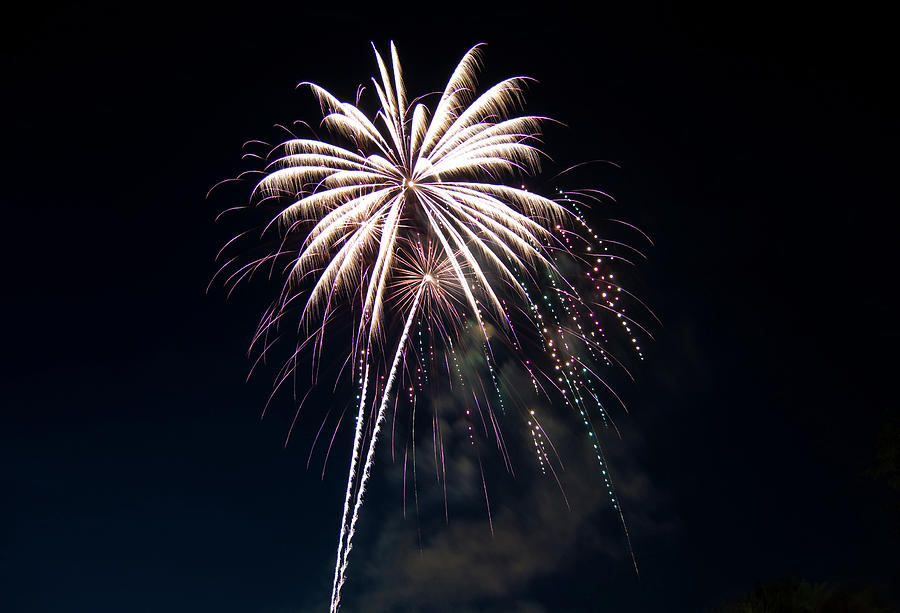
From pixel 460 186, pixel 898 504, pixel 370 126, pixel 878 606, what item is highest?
pixel 370 126

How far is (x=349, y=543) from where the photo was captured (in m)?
19.0

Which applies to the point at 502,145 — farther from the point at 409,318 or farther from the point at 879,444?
the point at 879,444

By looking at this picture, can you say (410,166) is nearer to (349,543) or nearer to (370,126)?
(370,126)

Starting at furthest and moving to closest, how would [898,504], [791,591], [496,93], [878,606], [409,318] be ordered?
[898,504], [791,591], [878,606], [409,318], [496,93]

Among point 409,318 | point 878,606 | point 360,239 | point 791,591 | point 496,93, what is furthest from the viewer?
point 791,591

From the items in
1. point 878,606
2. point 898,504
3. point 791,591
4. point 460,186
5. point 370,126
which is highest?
point 370,126

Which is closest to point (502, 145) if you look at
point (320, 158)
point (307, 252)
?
point (320, 158)

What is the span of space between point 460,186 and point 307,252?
16.9ft

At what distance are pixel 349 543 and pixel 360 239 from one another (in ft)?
32.7

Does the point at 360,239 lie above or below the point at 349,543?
above

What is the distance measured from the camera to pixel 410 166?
18.0 metres

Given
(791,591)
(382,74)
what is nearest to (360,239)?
(382,74)

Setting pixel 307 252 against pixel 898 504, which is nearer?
pixel 307 252

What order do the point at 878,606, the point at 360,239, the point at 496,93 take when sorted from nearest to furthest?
the point at 496,93 → the point at 360,239 → the point at 878,606
